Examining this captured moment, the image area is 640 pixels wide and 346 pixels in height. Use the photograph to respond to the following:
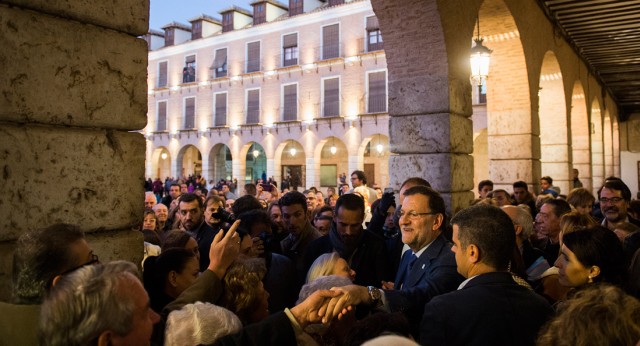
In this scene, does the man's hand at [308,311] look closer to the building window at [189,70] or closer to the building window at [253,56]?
the building window at [253,56]

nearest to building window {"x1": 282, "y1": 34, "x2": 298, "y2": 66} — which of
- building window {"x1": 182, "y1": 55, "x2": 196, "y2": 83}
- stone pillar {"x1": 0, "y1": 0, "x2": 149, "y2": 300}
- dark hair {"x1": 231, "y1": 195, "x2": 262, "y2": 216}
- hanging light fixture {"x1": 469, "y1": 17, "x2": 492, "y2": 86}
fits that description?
building window {"x1": 182, "y1": 55, "x2": 196, "y2": 83}

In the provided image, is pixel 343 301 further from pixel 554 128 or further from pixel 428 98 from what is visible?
pixel 554 128

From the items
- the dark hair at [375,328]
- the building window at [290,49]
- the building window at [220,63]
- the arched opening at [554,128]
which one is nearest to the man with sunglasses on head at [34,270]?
the dark hair at [375,328]

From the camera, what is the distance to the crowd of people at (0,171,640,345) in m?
1.42

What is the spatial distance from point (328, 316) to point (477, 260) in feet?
2.49

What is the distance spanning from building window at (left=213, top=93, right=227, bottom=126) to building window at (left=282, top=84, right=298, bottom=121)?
4.02m

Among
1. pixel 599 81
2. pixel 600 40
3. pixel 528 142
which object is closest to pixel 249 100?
pixel 599 81

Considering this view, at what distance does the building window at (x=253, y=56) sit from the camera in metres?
26.8

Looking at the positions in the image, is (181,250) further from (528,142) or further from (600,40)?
(600,40)

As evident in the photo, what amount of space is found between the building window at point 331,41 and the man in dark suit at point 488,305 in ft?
74.7

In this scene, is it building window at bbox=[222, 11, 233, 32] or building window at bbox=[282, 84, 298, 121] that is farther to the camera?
building window at bbox=[222, 11, 233, 32]

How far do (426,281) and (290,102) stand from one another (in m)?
23.7

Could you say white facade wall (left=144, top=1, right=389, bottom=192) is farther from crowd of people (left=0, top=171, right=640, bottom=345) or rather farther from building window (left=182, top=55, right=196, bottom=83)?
crowd of people (left=0, top=171, right=640, bottom=345)

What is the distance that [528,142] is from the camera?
824cm
